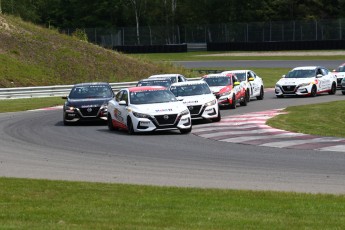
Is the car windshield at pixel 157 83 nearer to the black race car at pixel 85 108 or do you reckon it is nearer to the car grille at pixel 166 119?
the black race car at pixel 85 108

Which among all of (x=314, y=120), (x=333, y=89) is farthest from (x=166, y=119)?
(x=333, y=89)

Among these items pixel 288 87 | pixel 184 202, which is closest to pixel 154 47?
pixel 288 87

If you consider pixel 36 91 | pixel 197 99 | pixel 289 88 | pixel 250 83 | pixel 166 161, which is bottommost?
pixel 36 91

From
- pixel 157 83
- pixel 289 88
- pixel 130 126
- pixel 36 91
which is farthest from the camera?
pixel 36 91

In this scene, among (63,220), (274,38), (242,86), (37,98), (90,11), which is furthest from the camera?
(90,11)

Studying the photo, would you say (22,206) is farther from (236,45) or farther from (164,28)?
(164,28)

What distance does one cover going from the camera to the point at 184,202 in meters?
11.8

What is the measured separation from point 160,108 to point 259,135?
3107 millimetres

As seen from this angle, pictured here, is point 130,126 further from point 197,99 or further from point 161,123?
point 197,99

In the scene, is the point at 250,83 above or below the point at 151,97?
below

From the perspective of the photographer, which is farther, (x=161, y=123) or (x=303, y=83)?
(x=303, y=83)

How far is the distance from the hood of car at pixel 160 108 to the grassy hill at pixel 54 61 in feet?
84.2

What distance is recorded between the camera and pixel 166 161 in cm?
1770

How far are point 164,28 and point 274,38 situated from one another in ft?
45.9
